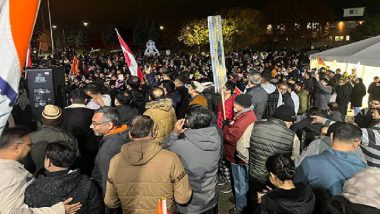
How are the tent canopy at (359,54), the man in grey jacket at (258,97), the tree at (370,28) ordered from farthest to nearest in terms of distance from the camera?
the tree at (370,28) < the tent canopy at (359,54) < the man in grey jacket at (258,97)

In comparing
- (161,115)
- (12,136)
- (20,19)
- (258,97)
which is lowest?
(258,97)

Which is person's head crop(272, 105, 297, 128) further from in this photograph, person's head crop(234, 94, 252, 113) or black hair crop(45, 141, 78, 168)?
black hair crop(45, 141, 78, 168)

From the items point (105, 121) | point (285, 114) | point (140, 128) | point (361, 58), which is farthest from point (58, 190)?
point (361, 58)

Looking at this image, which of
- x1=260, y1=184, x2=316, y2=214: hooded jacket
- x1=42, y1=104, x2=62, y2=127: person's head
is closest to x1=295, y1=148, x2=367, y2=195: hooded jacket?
x1=260, y1=184, x2=316, y2=214: hooded jacket

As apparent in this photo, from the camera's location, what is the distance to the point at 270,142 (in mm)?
4113

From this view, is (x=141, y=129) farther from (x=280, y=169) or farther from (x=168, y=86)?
(x=168, y=86)

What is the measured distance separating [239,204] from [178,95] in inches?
108

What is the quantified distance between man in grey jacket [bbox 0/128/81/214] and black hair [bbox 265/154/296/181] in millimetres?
1594

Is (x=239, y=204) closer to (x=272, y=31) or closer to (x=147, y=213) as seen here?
(x=147, y=213)

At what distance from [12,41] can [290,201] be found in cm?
211

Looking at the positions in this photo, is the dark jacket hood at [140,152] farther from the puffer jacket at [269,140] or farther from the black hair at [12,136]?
the puffer jacket at [269,140]

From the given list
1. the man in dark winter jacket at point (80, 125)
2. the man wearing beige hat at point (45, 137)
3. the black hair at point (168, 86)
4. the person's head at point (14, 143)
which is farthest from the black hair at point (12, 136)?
the black hair at point (168, 86)

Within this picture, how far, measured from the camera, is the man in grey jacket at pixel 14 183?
2.68 metres

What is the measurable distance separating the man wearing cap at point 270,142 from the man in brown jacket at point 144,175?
1.24m
